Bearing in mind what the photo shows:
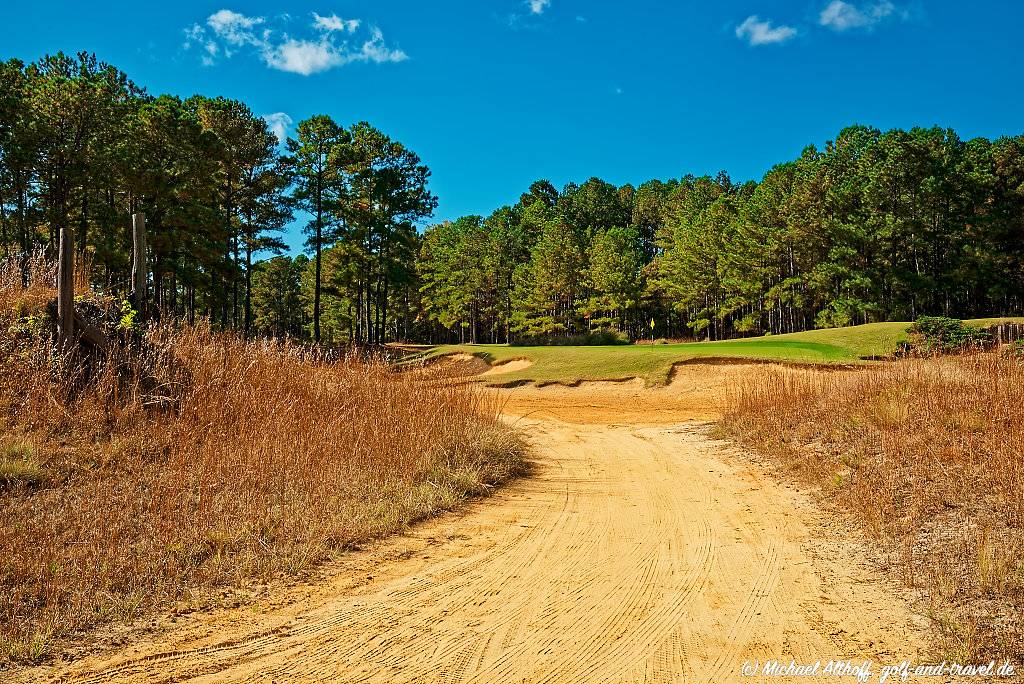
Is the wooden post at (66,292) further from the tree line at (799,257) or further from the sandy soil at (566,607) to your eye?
the tree line at (799,257)

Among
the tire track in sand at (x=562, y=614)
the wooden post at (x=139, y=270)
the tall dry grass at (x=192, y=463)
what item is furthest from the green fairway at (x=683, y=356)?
the tire track in sand at (x=562, y=614)

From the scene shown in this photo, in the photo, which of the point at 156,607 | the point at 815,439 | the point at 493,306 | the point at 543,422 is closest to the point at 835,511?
the point at 815,439

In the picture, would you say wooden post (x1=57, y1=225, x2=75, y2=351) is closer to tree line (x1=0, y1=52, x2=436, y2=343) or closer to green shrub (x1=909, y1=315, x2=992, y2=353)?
tree line (x1=0, y1=52, x2=436, y2=343)

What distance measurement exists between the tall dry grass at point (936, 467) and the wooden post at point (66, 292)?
9096mm

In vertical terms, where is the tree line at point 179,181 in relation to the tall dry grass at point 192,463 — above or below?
above

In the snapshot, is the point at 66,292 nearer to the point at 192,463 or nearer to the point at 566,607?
the point at 192,463

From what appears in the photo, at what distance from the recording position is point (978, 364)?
8516 mm

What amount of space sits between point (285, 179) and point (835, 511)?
111ft

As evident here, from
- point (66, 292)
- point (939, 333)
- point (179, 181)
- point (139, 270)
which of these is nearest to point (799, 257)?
point (939, 333)

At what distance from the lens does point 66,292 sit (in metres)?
7.28

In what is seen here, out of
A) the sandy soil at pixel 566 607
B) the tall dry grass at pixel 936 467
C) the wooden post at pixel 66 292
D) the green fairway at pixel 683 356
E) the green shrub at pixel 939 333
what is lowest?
the sandy soil at pixel 566 607

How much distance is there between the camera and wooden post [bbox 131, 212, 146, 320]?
855cm

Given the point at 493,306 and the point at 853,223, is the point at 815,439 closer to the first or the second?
the point at 853,223

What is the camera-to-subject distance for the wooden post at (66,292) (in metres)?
7.15
